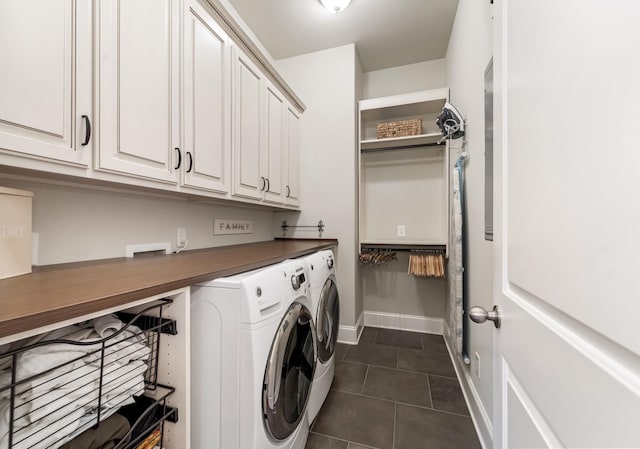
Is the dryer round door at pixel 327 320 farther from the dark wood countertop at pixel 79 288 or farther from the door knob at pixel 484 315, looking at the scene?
the door knob at pixel 484 315

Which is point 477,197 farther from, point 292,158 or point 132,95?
point 132,95

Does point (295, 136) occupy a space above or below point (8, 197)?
above

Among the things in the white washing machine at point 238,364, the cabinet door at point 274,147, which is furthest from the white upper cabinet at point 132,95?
the white washing machine at point 238,364

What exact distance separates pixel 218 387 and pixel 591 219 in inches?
41.1

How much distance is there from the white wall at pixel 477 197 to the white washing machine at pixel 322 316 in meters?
0.86

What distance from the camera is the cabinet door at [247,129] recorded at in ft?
5.63

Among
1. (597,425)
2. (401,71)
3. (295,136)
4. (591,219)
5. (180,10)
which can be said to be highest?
(401,71)

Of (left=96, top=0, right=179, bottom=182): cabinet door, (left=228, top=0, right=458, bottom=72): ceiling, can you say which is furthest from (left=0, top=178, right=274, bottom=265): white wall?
(left=228, top=0, right=458, bottom=72): ceiling

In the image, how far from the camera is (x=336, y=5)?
197 centimetres

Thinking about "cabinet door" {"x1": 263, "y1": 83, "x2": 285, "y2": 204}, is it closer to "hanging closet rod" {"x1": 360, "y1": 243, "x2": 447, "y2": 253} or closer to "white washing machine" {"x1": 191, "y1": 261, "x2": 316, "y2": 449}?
"hanging closet rod" {"x1": 360, "y1": 243, "x2": 447, "y2": 253}

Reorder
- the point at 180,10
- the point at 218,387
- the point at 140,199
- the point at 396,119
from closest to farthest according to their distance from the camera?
the point at 218,387
the point at 180,10
the point at 140,199
the point at 396,119

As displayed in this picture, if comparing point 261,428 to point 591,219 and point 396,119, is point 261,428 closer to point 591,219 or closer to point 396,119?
point 591,219

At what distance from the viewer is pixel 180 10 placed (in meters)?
1.27

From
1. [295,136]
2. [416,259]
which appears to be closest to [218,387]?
[416,259]
